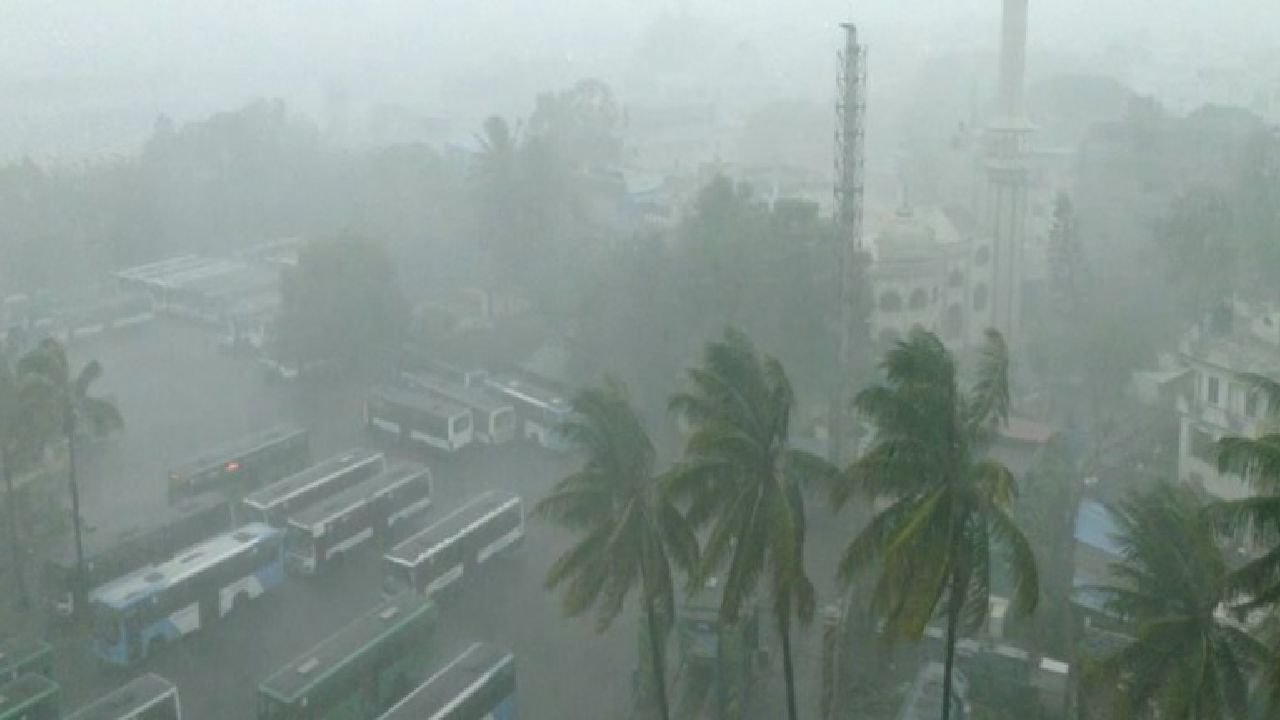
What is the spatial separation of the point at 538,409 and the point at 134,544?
4882 mm

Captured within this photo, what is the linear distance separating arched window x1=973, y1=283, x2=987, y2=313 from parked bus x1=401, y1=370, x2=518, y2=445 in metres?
6.80

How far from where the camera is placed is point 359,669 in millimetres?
8094

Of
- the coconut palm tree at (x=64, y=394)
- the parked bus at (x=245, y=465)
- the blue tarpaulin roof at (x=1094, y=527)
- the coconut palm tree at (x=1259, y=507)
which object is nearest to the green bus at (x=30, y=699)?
the coconut palm tree at (x=64, y=394)

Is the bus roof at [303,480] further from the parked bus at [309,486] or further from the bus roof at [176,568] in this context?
the bus roof at [176,568]

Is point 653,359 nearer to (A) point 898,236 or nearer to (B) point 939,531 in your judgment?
(A) point 898,236

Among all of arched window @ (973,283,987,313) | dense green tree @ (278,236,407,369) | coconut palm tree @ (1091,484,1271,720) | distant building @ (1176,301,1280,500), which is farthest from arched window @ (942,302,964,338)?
coconut palm tree @ (1091,484,1271,720)

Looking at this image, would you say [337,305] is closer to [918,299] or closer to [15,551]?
[15,551]

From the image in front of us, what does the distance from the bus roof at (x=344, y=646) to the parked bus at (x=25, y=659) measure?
1.70m

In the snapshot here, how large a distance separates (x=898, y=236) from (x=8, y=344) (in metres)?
10.2

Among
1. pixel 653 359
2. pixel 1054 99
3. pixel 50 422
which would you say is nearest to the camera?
pixel 50 422

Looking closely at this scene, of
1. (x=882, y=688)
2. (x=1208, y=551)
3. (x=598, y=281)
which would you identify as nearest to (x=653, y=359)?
(x=598, y=281)

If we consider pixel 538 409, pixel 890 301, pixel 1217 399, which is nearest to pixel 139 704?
pixel 538 409

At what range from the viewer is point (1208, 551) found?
5.22 m

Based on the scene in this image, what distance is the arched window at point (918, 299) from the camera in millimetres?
15781
